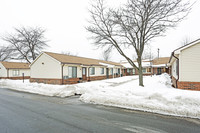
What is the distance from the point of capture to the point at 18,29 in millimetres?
24594

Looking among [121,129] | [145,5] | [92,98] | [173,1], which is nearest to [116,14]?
[145,5]

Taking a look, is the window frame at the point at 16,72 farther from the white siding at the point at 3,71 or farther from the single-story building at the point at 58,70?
the single-story building at the point at 58,70

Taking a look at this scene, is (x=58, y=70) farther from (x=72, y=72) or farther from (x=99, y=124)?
(x=99, y=124)

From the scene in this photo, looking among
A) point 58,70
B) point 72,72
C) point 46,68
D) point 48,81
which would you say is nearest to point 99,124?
point 58,70

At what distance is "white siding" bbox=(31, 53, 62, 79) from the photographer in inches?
544

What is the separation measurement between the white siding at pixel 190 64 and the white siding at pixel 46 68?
1268 centimetres

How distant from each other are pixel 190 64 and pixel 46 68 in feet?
52.1

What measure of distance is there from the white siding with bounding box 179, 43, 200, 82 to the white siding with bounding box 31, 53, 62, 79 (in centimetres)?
1268

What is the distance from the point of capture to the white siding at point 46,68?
13.8 meters

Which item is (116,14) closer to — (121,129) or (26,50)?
(121,129)

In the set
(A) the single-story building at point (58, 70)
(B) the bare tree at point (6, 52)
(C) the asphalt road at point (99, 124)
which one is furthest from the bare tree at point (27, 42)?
(C) the asphalt road at point (99, 124)

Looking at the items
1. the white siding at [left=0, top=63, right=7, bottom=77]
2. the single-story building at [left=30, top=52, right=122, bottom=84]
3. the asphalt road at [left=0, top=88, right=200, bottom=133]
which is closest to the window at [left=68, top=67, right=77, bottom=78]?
the single-story building at [left=30, top=52, right=122, bottom=84]

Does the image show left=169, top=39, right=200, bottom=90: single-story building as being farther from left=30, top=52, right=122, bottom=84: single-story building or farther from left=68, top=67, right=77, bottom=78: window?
left=68, top=67, right=77, bottom=78: window

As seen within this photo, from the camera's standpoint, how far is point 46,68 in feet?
48.7
